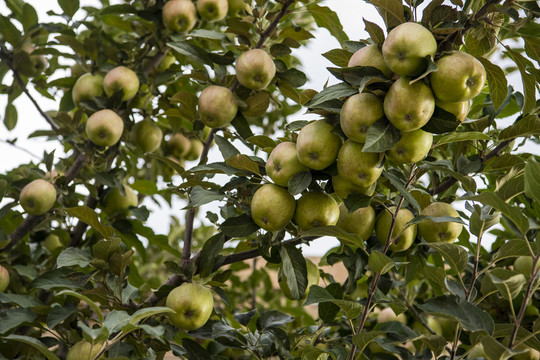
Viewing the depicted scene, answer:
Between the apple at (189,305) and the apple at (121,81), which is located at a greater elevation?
the apple at (121,81)

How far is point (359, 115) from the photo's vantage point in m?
0.80

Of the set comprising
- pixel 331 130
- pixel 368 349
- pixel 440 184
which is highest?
pixel 331 130

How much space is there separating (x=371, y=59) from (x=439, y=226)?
402 mm

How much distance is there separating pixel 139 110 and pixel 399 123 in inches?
43.1

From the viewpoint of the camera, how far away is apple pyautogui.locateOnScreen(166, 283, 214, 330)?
3.43 feet

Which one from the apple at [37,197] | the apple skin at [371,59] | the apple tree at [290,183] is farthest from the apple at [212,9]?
the apple skin at [371,59]

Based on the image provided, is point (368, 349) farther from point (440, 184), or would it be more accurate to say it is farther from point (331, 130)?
point (331, 130)

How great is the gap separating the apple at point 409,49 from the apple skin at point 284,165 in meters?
0.23

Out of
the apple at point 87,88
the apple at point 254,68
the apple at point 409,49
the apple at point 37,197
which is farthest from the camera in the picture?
the apple at point 87,88

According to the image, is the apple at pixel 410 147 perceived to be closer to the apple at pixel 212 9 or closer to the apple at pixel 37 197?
the apple at pixel 212 9

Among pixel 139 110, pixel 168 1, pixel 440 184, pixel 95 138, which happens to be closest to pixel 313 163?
pixel 440 184

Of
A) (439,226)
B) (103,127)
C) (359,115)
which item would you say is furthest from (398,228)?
(103,127)

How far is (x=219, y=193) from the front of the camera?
1010 millimetres

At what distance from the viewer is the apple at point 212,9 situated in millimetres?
1490
